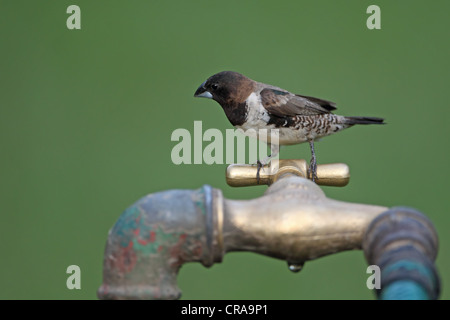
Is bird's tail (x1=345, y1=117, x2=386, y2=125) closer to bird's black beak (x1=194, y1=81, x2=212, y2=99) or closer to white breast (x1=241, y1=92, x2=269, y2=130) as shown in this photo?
white breast (x1=241, y1=92, x2=269, y2=130)

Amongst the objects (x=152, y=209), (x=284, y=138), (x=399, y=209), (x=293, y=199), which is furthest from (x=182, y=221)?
(x=284, y=138)

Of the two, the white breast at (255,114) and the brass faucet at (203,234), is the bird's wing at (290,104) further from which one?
the brass faucet at (203,234)

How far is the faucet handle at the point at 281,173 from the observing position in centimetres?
139

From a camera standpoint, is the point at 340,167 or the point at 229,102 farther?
the point at 229,102

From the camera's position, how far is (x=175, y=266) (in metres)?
0.93

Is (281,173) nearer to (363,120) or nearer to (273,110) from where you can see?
(273,110)

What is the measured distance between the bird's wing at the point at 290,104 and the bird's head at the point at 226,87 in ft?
0.27

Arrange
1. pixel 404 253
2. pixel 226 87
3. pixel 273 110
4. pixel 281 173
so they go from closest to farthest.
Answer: pixel 404 253 → pixel 281 173 → pixel 226 87 → pixel 273 110

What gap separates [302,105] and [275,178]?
533 mm

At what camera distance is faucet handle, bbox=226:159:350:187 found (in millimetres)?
1391

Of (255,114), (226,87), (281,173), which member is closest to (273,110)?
(255,114)

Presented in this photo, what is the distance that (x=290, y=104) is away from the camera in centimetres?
185

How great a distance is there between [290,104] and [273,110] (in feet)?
0.22

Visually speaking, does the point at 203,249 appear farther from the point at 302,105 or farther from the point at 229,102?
the point at 302,105
